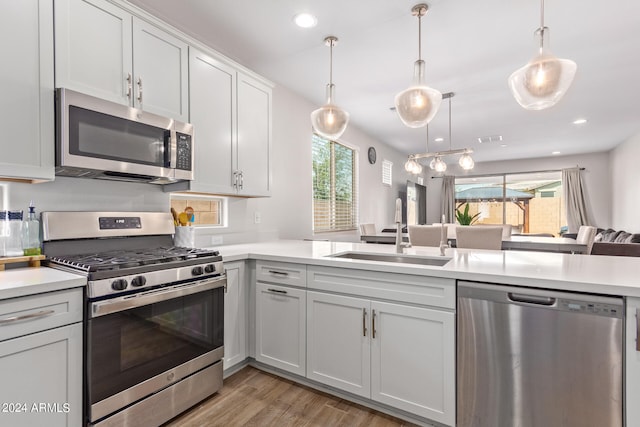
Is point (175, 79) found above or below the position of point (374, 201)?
above

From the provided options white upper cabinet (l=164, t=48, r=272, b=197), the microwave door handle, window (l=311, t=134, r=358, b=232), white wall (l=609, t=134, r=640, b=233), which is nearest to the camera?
the microwave door handle

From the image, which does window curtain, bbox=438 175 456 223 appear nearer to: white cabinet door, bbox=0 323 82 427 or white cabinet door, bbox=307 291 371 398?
white cabinet door, bbox=307 291 371 398

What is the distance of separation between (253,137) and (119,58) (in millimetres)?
1076

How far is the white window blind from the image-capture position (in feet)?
20.1

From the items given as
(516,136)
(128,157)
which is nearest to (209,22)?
(128,157)

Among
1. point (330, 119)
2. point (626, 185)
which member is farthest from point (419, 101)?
point (626, 185)

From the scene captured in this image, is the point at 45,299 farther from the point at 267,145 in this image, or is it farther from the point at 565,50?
the point at 565,50

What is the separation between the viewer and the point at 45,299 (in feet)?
4.04

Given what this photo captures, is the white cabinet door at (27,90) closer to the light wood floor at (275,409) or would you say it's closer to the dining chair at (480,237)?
the light wood floor at (275,409)

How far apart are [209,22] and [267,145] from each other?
99 cm

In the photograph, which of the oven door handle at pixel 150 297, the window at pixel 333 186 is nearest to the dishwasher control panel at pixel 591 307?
the oven door handle at pixel 150 297

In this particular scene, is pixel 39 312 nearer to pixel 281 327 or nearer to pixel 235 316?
A: pixel 235 316

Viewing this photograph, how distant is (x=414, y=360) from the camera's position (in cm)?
164

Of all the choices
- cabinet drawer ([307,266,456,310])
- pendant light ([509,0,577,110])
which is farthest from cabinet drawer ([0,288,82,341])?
pendant light ([509,0,577,110])
